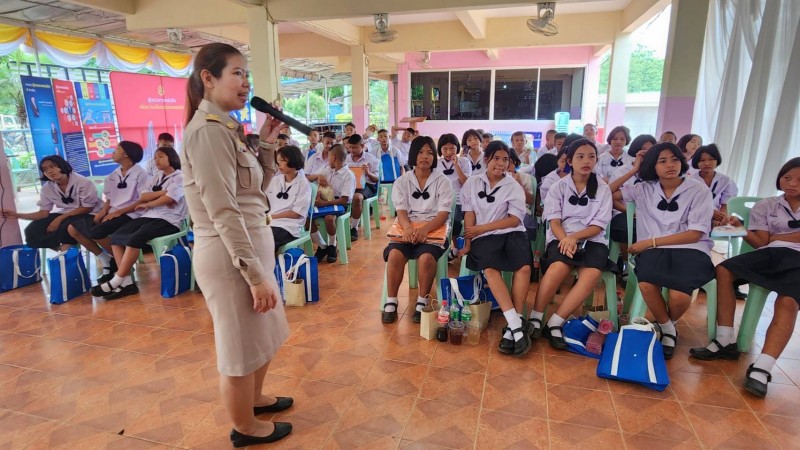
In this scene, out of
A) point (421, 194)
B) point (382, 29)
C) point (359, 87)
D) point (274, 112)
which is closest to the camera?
point (274, 112)

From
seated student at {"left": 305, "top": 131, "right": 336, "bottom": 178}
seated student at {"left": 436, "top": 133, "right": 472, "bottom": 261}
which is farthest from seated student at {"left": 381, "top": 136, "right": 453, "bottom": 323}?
seated student at {"left": 305, "top": 131, "right": 336, "bottom": 178}

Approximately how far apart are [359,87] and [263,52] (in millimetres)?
3233

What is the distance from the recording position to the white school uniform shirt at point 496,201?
9.67ft

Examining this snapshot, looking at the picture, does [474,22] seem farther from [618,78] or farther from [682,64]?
[682,64]

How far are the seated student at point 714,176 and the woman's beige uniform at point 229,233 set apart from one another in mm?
3259

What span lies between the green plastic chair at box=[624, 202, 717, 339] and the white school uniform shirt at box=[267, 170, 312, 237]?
2433 mm

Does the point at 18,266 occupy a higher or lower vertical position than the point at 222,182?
lower

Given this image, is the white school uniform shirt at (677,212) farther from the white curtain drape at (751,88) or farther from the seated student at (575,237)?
the white curtain drape at (751,88)

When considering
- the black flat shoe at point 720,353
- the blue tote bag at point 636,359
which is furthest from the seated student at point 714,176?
the blue tote bag at point 636,359

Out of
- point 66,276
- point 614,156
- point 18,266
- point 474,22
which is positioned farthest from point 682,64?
point 18,266

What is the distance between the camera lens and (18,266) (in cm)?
375

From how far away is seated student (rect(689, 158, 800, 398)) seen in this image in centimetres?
228

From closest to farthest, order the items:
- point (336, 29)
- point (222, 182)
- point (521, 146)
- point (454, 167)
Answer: point (222, 182), point (454, 167), point (521, 146), point (336, 29)

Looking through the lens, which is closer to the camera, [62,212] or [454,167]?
[62,212]
